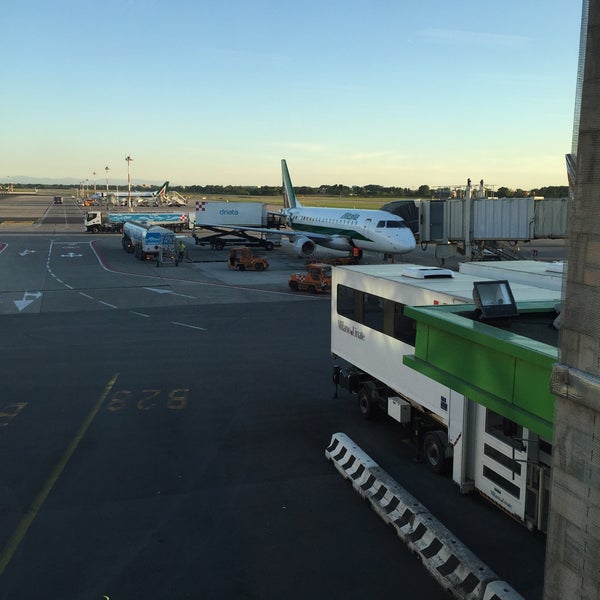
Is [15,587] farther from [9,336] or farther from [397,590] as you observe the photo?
[9,336]

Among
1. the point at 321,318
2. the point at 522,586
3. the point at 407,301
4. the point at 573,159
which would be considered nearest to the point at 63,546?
the point at 522,586

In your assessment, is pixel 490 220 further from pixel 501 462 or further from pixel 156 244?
pixel 501 462

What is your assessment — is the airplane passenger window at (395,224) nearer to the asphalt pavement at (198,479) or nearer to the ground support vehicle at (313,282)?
the ground support vehicle at (313,282)

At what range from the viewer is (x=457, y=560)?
8.98 m

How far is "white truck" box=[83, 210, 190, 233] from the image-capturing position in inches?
2864

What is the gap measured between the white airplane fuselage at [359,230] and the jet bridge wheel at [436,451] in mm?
28851

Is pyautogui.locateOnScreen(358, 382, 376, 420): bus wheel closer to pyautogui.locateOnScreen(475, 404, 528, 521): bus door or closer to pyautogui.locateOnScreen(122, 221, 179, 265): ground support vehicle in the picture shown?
pyautogui.locateOnScreen(475, 404, 528, 521): bus door

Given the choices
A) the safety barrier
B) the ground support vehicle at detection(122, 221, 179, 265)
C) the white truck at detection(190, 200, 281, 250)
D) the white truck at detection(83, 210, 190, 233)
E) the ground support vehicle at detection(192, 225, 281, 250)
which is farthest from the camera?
the white truck at detection(83, 210, 190, 233)

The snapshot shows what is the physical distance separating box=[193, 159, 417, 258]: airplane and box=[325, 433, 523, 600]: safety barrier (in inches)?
1164

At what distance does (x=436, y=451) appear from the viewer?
485 inches

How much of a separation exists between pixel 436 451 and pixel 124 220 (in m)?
69.0

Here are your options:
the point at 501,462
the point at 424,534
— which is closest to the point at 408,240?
the point at 501,462

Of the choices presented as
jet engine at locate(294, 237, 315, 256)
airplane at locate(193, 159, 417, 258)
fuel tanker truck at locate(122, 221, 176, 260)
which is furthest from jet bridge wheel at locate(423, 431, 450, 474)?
fuel tanker truck at locate(122, 221, 176, 260)

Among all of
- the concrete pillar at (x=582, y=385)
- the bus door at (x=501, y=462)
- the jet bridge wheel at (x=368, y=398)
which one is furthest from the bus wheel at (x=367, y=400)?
the concrete pillar at (x=582, y=385)
